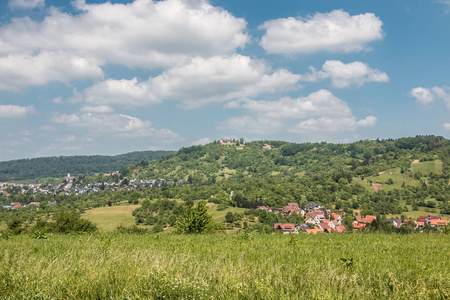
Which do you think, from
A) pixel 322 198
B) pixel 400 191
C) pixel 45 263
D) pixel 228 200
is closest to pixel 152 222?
pixel 228 200

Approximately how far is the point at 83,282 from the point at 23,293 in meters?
0.78

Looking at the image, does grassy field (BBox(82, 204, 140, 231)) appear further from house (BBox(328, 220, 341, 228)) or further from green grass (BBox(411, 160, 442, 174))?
green grass (BBox(411, 160, 442, 174))

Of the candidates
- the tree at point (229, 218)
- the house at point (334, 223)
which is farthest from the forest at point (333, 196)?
the house at point (334, 223)

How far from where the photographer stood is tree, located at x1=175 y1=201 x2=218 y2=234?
62.1ft

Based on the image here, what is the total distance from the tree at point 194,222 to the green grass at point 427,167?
19083 cm

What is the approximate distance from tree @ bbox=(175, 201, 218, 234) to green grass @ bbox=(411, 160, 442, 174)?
19083cm

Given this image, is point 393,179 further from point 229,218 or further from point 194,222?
point 194,222

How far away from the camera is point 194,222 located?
752 inches

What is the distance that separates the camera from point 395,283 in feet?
14.0

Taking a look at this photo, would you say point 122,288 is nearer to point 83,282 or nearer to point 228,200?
point 83,282

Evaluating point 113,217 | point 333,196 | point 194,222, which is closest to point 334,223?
point 333,196

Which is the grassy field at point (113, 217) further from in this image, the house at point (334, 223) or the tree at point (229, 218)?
the house at point (334, 223)

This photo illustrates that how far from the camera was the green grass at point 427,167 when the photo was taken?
163625mm

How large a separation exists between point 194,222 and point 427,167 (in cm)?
20002
